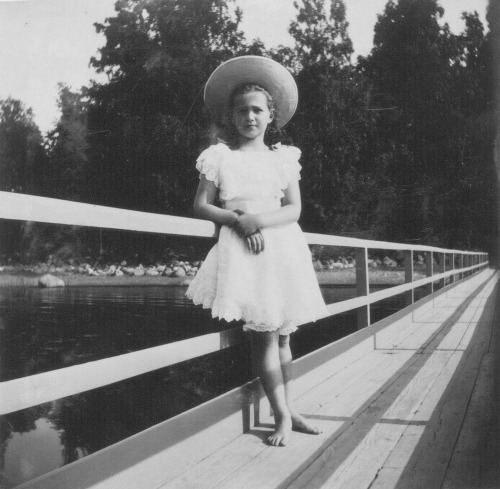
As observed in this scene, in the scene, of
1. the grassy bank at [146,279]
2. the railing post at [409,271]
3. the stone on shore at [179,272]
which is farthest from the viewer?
the stone on shore at [179,272]

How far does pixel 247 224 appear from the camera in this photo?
1723 mm

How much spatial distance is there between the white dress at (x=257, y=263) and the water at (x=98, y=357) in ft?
1.69

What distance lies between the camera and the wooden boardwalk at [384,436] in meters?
1.47

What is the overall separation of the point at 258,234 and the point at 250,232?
27 millimetres

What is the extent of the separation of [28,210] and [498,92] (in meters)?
1.15

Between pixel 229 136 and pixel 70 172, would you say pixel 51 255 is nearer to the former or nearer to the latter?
pixel 70 172

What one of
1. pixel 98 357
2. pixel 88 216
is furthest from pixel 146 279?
pixel 88 216

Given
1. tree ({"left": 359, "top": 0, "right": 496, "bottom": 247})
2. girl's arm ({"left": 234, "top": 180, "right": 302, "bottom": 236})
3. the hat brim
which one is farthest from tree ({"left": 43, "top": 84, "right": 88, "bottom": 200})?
girl's arm ({"left": 234, "top": 180, "right": 302, "bottom": 236})

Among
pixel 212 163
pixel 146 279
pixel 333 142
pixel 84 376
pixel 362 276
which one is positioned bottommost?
pixel 146 279

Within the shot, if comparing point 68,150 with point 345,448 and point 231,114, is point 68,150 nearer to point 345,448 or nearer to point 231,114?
point 231,114

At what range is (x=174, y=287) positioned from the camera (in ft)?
42.3

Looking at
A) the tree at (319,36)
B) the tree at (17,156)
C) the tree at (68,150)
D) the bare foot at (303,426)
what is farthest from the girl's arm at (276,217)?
the tree at (68,150)

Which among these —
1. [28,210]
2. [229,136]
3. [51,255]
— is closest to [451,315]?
[229,136]

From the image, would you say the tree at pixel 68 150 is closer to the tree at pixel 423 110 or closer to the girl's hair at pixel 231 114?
the tree at pixel 423 110
